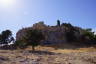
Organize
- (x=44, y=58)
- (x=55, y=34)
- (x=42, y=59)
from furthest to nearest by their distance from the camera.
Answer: (x=55, y=34), (x=44, y=58), (x=42, y=59)

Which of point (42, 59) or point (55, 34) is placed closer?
point (42, 59)

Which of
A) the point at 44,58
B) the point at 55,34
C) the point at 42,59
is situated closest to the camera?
the point at 42,59

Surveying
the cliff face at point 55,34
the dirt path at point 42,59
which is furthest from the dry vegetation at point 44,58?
the cliff face at point 55,34

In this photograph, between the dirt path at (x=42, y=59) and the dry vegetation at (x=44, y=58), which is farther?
the dry vegetation at (x=44, y=58)

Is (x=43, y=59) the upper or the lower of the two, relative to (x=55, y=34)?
lower

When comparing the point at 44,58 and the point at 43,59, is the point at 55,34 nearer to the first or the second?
the point at 44,58

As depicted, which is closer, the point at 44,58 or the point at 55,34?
the point at 44,58

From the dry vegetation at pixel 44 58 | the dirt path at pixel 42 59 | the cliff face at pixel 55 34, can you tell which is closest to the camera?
the dirt path at pixel 42 59

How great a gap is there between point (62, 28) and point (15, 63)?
41.8 meters

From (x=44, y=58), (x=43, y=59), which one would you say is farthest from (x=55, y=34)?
(x=43, y=59)

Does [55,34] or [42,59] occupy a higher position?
[55,34]

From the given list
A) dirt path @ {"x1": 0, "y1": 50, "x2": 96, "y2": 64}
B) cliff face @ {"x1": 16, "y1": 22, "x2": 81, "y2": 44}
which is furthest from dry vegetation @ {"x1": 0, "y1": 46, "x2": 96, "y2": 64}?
cliff face @ {"x1": 16, "y1": 22, "x2": 81, "y2": 44}

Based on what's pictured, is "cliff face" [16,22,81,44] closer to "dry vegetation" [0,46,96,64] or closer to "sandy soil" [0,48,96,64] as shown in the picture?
"dry vegetation" [0,46,96,64]

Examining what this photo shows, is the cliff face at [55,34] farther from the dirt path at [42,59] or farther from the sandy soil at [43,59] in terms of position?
the dirt path at [42,59]
